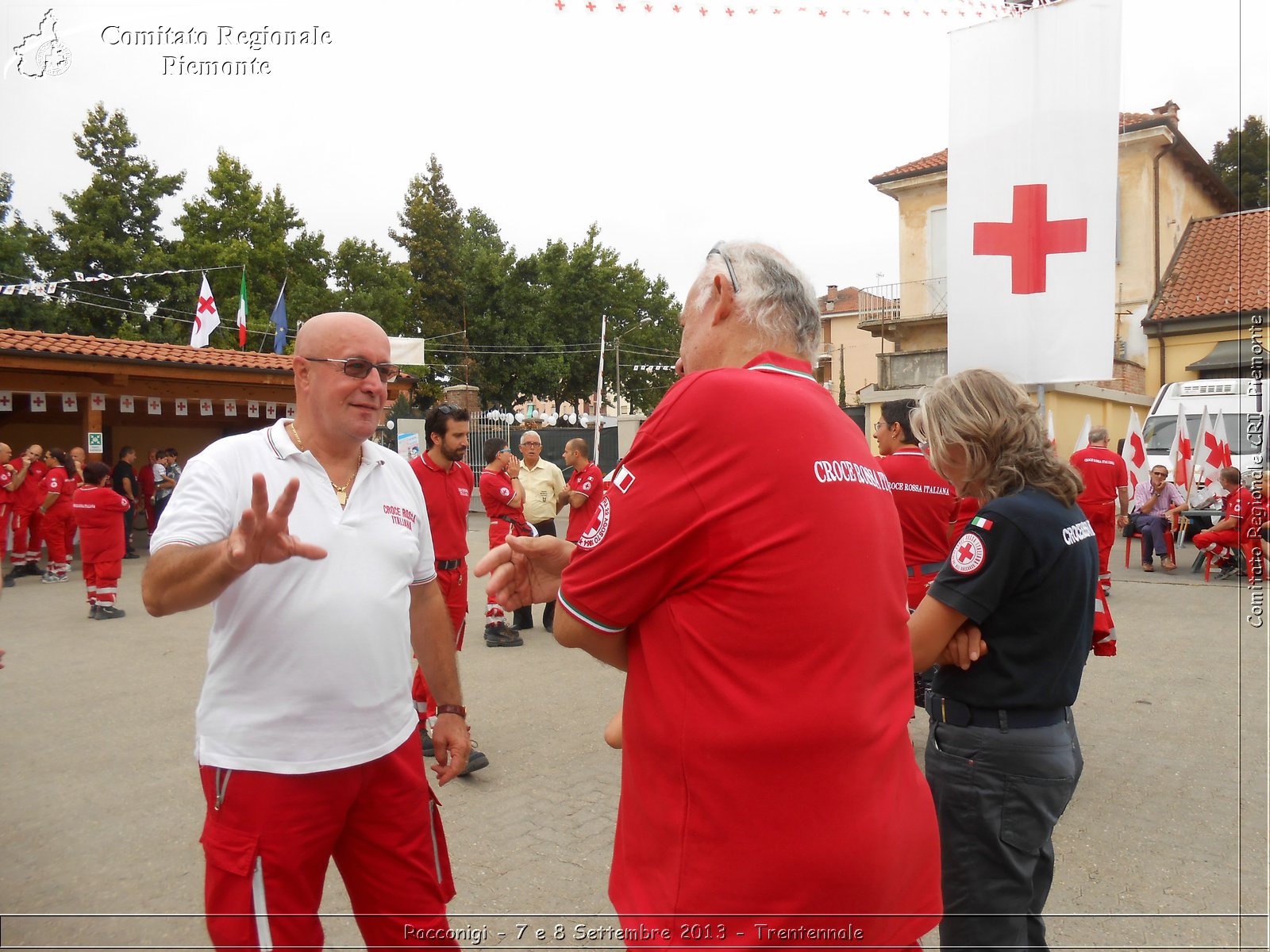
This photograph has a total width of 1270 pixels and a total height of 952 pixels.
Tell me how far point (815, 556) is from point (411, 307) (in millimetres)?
41856

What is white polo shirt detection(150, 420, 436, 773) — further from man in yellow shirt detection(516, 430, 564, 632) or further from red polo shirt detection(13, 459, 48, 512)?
red polo shirt detection(13, 459, 48, 512)

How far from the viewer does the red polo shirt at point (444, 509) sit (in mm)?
5555

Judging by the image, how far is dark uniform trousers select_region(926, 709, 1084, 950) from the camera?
82.3 inches

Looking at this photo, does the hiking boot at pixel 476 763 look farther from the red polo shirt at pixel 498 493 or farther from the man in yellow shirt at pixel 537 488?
the man in yellow shirt at pixel 537 488

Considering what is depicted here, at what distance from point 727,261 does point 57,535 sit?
588 inches

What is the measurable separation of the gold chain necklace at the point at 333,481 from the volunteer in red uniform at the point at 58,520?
12703 millimetres

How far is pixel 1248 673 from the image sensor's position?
6816 millimetres

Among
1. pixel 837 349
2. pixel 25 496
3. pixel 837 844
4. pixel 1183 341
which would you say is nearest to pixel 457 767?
pixel 837 844

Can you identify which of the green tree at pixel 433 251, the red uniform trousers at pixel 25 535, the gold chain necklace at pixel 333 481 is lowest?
the red uniform trousers at pixel 25 535

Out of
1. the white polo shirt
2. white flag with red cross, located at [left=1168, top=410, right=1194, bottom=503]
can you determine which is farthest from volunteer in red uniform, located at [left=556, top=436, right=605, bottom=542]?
white flag with red cross, located at [left=1168, top=410, right=1194, bottom=503]

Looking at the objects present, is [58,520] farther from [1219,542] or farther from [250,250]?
[1219,542]

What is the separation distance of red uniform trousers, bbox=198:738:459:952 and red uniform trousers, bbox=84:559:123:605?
934 cm

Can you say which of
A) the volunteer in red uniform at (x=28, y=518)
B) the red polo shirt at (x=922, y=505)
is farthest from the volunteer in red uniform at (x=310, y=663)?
the volunteer in red uniform at (x=28, y=518)

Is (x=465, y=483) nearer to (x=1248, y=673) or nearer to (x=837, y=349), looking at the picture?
(x=1248, y=673)
